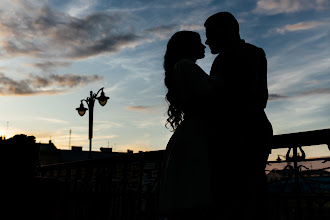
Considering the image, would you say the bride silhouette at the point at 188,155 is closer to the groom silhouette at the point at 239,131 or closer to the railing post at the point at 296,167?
the groom silhouette at the point at 239,131

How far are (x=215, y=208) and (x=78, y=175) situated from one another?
3.97m

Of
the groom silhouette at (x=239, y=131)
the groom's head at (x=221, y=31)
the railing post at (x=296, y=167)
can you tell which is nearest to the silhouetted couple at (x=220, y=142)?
the groom silhouette at (x=239, y=131)

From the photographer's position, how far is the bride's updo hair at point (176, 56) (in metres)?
2.21

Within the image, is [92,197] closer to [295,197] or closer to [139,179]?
[139,179]

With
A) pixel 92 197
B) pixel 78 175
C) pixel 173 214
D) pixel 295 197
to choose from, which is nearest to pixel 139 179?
pixel 92 197

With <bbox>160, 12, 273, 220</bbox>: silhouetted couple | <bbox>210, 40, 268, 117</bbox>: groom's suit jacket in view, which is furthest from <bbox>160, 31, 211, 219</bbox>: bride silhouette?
<bbox>210, 40, 268, 117</bbox>: groom's suit jacket

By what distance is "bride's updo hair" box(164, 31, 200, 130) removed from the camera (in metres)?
2.21

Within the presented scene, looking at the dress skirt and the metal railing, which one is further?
the metal railing

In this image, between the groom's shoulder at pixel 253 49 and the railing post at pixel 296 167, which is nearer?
the groom's shoulder at pixel 253 49

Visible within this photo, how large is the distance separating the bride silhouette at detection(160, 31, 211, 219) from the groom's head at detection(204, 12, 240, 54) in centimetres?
31

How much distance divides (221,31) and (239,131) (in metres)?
0.71

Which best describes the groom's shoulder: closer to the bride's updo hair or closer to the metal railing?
the bride's updo hair

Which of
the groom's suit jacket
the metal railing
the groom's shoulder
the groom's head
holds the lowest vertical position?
the metal railing

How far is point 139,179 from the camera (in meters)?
4.26
